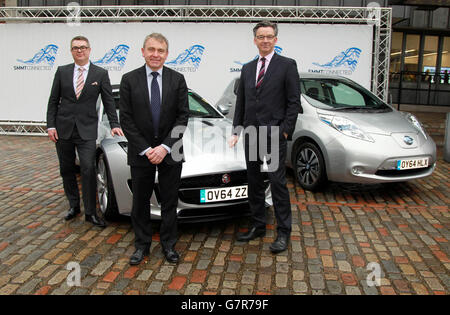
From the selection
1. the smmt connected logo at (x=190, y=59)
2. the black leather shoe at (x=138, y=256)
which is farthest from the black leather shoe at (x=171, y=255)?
the smmt connected logo at (x=190, y=59)

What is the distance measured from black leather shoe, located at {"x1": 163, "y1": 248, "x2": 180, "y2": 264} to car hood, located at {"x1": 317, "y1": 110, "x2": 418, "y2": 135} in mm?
2843

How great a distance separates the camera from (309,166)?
17.3 ft

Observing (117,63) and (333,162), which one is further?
(117,63)

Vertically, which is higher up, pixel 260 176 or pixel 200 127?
pixel 200 127

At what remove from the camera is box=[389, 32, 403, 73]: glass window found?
57.1ft

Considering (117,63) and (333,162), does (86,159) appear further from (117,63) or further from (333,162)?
(117,63)

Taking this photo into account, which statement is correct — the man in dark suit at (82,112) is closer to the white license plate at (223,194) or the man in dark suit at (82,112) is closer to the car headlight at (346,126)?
the white license plate at (223,194)

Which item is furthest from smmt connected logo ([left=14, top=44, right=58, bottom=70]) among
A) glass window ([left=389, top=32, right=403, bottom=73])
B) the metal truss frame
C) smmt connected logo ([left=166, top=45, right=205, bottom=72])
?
glass window ([left=389, top=32, right=403, bottom=73])

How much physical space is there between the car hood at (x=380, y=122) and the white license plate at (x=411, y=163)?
39 cm

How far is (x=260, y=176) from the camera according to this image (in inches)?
142

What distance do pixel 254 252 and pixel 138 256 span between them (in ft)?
3.29

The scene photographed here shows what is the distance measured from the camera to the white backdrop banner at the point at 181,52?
9195 millimetres
